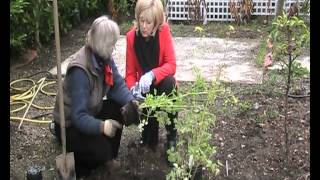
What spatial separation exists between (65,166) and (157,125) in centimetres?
76

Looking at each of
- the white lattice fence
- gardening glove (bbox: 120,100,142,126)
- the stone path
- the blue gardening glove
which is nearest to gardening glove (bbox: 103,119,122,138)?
gardening glove (bbox: 120,100,142,126)

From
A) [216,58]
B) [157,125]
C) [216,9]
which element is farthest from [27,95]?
[216,9]

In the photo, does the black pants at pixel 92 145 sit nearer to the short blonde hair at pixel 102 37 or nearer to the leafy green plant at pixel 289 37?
the short blonde hair at pixel 102 37

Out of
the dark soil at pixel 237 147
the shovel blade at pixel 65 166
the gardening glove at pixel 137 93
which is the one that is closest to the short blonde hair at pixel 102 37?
the gardening glove at pixel 137 93

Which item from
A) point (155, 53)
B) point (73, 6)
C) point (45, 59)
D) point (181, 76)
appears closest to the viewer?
point (155, 53)

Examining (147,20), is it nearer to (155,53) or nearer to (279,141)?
Result: (155,53)

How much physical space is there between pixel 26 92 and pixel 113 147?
5.34ft

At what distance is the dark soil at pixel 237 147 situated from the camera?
127 inches

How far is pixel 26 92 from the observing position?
4.59 metres

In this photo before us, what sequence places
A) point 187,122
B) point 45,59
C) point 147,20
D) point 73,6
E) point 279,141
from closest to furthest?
1. point 187,122
2. point 147,20
3. point 279,141
4. point 45,59
5. point 73,6

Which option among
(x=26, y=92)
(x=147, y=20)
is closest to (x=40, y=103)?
(x=26, y=92)

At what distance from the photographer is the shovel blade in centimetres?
292

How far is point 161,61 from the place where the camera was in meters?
3.32

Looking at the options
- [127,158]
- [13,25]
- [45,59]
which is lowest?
[127,158]
